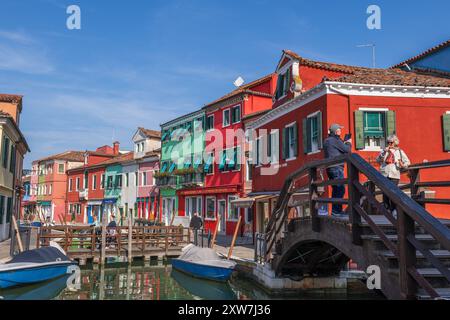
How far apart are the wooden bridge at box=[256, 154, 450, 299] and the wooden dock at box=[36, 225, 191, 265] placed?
10.4 meters

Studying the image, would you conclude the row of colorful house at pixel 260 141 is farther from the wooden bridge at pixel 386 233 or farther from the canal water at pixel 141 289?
the canal water at pixel 141 289

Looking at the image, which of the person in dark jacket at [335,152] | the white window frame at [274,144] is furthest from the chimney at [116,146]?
the person in dark jacket at [335,152]

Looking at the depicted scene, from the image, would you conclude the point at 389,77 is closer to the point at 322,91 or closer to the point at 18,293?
the point at 322,91

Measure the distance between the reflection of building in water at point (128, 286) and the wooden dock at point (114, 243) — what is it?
3.81 feet

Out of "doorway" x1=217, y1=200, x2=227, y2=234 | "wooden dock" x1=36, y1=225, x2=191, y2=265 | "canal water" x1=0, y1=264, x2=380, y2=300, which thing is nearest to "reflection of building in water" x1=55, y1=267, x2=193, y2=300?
"canal water" x1=0, y1=264, x2=380, y2=300

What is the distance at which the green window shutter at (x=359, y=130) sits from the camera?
611 inches

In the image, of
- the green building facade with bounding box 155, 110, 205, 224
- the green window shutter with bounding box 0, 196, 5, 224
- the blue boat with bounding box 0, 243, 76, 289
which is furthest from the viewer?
the green building facade with bounding box 155, 110, 205, 224

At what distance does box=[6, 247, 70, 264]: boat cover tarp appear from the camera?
1299 centimetres

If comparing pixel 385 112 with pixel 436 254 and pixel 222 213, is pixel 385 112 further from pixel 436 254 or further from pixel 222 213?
pixel 222 213

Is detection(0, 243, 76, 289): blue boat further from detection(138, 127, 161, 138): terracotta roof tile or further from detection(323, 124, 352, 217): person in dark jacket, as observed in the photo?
detection(138, 127, 161, 138): terracotta roof tile

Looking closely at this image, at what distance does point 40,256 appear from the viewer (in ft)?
43.8

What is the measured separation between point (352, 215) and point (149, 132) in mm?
36476

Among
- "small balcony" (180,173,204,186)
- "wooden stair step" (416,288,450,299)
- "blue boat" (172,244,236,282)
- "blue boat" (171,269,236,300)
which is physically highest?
"small balcony" (180,173,204,186)
